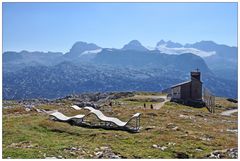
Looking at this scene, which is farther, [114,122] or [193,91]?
[193,91]

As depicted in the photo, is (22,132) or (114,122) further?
(114,122)

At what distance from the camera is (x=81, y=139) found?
2545 centimetres

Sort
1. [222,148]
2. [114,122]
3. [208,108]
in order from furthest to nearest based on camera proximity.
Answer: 1. [208,108]
2. [114,122]
3. [222,148]

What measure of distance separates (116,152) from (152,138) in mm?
5203

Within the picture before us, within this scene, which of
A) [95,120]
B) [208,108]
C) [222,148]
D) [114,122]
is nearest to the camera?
[222,148]

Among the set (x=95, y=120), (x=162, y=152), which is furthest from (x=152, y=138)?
(x=95, y=120)

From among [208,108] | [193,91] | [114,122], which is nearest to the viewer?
[114,122]

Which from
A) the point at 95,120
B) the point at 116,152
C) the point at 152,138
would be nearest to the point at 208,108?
the point at 95,120

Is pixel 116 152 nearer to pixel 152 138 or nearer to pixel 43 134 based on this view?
pixel 152 138

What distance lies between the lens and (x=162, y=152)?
2181 centimetres

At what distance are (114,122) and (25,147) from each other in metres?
10.4

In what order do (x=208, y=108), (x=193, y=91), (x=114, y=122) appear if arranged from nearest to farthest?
(x=114, y=122), (x=208, y=108), (x=193, y=91)

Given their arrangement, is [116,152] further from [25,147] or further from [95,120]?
[95,120]

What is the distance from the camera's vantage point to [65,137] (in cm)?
2614
